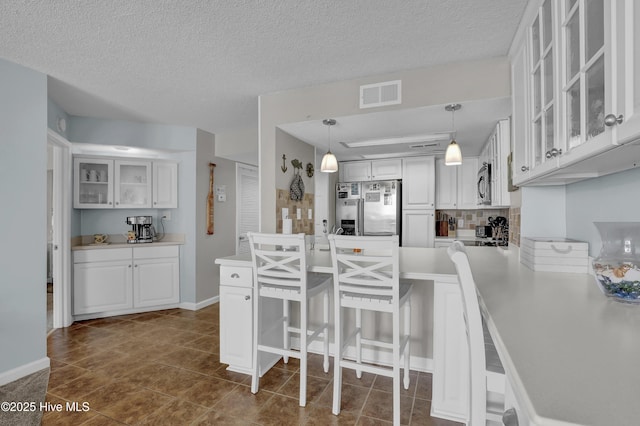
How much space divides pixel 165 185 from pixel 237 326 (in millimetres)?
2680

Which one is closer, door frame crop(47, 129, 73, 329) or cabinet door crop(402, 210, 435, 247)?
door frame crop(47, 129, 73, 329)

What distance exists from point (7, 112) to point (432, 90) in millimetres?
3357

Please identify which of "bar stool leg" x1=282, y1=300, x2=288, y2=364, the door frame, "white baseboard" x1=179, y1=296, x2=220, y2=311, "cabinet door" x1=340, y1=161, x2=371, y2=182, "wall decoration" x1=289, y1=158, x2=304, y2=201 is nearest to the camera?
"bar stool leg" x1=282, y1=300, x2=288, y2=364

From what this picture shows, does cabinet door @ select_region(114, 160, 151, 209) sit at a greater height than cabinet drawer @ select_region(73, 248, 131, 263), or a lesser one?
greater

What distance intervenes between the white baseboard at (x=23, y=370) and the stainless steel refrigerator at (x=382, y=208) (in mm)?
3875

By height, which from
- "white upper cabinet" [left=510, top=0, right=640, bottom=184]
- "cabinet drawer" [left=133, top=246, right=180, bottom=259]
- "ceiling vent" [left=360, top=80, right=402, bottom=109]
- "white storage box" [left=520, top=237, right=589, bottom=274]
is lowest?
"cabinet drawer" [left=133, top=246, right=180, bottom=259]

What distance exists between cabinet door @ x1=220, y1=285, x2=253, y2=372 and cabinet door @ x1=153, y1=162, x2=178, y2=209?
7.62 feet

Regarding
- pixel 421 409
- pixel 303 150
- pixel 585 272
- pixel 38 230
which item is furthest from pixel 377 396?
pixel 38 230

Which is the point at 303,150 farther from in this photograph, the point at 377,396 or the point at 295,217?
the point at 377,396

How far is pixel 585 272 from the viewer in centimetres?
174

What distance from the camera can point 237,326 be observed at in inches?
96.5

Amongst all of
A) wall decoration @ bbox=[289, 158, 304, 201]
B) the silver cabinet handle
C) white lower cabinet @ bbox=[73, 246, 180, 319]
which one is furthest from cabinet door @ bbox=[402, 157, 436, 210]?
the silver cabinet handle

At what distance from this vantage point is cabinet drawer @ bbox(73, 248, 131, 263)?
3.69m

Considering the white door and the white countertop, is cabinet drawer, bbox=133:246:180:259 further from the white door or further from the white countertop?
the white countertop
